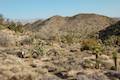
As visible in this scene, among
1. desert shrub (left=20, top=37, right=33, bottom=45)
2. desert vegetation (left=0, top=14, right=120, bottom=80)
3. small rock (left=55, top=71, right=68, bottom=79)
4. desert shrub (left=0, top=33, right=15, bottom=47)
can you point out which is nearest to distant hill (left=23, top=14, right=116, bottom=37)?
desert vegetation (left=0, top=14, right=120, bottom=80)

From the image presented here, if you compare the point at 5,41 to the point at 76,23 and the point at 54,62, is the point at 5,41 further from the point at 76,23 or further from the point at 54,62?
the point at 76,23

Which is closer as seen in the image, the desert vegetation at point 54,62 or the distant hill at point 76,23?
the desert vegetation at point 54,62

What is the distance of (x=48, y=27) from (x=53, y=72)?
104 m

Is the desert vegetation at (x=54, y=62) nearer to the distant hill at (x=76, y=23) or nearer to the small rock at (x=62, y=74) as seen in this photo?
the small rock at (x=62, y=74)

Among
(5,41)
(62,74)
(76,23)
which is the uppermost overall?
(76,23)

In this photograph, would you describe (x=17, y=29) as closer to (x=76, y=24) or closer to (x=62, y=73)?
(x=62, y=73)

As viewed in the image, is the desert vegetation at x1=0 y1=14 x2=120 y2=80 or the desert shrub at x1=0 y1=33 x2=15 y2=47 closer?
the desert vegetation at x1=0 y1=14 x2=120 y2=80

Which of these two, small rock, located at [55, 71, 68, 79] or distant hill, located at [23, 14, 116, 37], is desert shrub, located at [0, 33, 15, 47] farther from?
distant hill, located at [23, 14, 116, 37]

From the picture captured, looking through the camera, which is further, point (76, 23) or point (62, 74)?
point (76, 23)

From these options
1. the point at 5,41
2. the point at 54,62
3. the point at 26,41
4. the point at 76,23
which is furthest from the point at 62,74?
the point at 76,23

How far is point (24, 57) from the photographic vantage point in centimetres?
2781

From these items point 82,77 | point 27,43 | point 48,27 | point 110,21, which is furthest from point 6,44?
point 110,21

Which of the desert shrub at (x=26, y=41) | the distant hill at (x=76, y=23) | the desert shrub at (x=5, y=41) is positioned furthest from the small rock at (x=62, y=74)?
the distant hill at (x=76, y=23)

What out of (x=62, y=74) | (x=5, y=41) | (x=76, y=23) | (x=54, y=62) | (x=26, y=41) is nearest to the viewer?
(x=62, y=74)
